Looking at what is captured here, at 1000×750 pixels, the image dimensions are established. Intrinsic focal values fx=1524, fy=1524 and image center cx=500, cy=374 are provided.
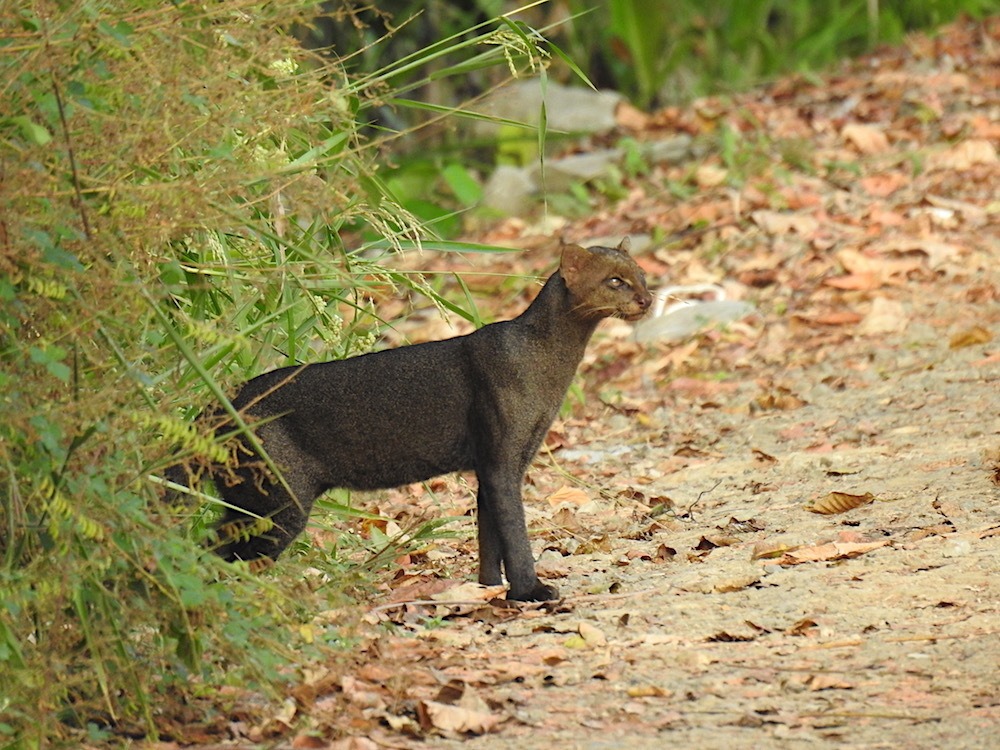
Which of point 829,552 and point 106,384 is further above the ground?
point 106,384

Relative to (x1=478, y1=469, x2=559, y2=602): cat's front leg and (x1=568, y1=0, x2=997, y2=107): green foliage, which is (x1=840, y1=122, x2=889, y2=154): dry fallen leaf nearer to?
(x1=568, y1=0, x2=997, y2=107): green foliage

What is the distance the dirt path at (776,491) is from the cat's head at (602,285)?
0.74m

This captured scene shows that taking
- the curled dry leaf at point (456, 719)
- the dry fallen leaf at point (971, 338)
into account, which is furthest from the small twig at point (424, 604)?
the dry fallen leaf at point (971, 338)

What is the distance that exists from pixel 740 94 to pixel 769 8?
1.70m

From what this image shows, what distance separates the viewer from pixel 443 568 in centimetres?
463

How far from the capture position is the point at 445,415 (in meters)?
4.25

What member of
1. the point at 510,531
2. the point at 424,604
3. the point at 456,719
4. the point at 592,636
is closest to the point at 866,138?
the point at 510,531

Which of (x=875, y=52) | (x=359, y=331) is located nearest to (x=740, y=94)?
(x=875, y=52)

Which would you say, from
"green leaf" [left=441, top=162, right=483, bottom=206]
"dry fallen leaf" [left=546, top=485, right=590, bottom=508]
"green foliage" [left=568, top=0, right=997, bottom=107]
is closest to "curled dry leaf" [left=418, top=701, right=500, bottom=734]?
"dry fallen leaf" [left=546, top=485, right=590, bottom=508]

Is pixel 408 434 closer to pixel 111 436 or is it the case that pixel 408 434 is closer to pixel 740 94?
pixel 111 436

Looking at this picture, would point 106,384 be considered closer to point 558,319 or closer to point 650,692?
point 650,692

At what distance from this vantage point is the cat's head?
4.38 metres

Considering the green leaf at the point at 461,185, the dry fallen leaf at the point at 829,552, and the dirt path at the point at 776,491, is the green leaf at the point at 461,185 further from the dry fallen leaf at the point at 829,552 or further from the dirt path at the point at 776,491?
the dry fallen leaf at the point at 829,552

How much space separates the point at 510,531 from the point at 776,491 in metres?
1.38
